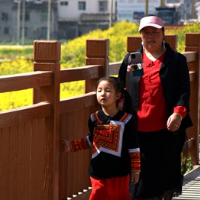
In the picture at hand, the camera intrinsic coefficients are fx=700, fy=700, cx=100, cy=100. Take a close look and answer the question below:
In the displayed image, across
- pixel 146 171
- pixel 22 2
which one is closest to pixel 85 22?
pixel 22 2

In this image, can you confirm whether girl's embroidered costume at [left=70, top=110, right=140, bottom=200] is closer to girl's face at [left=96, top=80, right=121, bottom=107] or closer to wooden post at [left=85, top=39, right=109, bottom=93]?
girl's face at [left=96, top=80, right=121, bottom=107]

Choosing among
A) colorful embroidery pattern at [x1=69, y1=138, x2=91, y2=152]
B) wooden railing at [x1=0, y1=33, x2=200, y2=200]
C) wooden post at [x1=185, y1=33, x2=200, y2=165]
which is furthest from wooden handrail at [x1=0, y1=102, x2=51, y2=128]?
wooden post at [x1=185, y1=33, x2=200, y2=165]

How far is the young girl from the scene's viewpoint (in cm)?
423

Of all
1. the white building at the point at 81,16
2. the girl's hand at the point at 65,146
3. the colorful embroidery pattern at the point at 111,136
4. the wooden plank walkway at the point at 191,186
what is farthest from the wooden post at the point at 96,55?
the white building at the point at 81,16

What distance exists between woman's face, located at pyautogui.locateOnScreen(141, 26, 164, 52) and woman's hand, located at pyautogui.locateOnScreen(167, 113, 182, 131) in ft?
1.64

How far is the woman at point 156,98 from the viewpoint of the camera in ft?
15.6

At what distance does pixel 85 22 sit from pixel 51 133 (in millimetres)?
97337

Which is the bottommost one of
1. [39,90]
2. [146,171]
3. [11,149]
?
[146,171]

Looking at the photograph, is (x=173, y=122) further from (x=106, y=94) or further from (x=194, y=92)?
(x=194, y=92)

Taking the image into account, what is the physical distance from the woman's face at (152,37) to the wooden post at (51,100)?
665mm

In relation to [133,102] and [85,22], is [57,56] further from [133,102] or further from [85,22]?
[85,22]

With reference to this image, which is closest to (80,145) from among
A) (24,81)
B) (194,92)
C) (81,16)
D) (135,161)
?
(135,161)

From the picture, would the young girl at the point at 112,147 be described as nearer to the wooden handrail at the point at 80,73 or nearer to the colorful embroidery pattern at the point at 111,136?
the colorful embroidery pattern at the point at 111,136

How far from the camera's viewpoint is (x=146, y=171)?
16.3 feet
